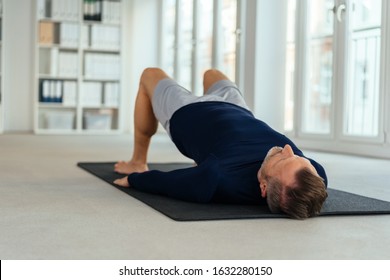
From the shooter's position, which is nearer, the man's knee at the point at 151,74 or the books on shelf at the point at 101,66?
the man's knee at the point at 151,74

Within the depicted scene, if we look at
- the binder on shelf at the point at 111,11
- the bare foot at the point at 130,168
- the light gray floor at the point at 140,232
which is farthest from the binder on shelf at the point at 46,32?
the light gray floor at the point at 140,232

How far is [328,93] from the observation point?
5.08 m

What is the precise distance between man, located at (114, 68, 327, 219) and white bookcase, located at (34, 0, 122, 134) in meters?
4.86

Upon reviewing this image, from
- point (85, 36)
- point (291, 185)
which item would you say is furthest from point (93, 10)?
point (291, 185)

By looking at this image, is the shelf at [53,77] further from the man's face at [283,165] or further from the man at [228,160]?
the man's face at [283,165]

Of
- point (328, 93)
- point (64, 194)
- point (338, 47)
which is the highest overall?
point (338, 47)

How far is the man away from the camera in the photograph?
1.79 m

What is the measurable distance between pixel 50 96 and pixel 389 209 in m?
5.89

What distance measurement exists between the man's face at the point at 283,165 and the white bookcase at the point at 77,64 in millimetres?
5771

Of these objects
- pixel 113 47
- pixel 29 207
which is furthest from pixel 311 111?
pixel 29 207

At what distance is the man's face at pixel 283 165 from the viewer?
5.78 ft

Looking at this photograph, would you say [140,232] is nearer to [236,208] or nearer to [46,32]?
[236,208]

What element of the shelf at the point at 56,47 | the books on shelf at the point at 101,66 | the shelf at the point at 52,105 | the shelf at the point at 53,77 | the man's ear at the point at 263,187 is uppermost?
the shelf at the point at 56,47

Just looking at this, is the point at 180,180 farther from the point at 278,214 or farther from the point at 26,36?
the point at 26,36
